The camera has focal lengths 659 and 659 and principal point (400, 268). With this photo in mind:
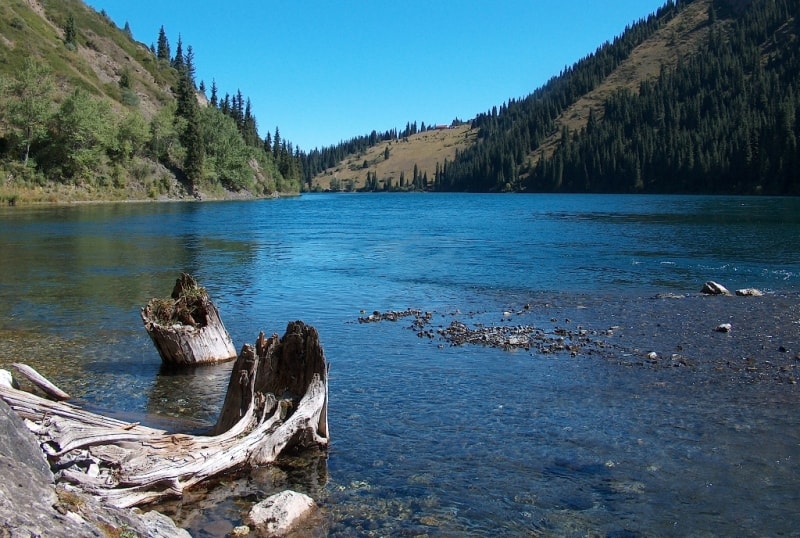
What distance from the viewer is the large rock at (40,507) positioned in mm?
5156

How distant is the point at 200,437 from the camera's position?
32.2 feet

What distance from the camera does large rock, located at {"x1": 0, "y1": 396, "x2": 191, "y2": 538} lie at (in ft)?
16.9

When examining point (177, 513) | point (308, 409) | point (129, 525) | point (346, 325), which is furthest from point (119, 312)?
point (129, 525)

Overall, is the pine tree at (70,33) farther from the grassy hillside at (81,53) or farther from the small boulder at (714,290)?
the small boulder at (714,290)

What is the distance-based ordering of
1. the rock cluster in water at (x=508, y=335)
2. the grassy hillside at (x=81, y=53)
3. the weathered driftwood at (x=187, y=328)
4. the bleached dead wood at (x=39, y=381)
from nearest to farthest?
the bleached dead wood at (x=39, y=381) → the weathered driftwood at (x=187, y=328) → the rock cluster in water at (x=508, y=335) → the grassy hillside at (x=81, y=53)

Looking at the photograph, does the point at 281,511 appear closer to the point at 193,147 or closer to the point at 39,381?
the point at 39,381

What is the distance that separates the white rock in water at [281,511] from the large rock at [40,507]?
1.11 m

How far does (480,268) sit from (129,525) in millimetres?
29582

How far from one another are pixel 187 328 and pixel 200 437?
6.28m

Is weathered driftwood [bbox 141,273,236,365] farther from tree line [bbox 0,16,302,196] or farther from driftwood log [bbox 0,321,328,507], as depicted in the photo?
tree line [bbox 0,16,302,196]

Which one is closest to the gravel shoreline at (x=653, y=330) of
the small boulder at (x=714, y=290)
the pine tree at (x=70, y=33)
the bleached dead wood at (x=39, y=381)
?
the small boulder at (x=714, y=290)

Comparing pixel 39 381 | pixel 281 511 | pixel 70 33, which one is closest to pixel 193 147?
pixel 70 33

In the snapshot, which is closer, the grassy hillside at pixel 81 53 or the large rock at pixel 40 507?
the large rock at pixel 40 507

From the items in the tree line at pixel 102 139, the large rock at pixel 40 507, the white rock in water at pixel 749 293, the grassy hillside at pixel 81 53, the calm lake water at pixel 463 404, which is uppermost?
the grassy hillside at pixel 81 53
